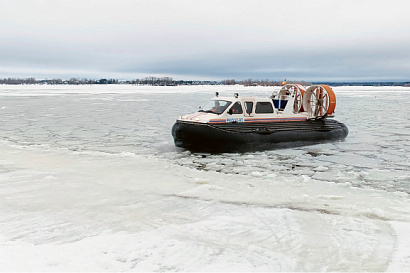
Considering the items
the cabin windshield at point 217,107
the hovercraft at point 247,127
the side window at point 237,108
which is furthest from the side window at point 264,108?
the cabin windshield at point 217,107

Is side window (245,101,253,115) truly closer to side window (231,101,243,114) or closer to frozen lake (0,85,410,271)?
side window (231,101,243,114)

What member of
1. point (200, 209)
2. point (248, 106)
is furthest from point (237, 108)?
point (200, 209)

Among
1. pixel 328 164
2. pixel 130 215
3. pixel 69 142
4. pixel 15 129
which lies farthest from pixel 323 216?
pixel 15 129

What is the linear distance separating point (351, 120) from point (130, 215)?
1401 centimetres

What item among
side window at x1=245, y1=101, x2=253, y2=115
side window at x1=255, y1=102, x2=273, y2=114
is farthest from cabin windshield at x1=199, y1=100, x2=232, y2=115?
side window at x1=255, y1=102, x2=273, y2=114

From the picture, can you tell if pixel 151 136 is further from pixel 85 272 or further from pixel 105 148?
pixel 85 272

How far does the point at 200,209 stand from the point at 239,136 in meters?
4.22

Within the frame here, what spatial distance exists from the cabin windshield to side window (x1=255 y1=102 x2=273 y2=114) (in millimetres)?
799

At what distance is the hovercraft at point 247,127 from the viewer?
8.56 meters

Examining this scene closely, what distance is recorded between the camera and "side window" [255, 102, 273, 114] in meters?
9.30

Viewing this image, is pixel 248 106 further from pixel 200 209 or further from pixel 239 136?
pixel 200 209

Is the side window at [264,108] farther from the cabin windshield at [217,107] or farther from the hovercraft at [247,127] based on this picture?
the cabin windshield at [217,107]

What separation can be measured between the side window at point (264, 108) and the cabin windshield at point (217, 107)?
80 cm

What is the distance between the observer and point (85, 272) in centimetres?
298
